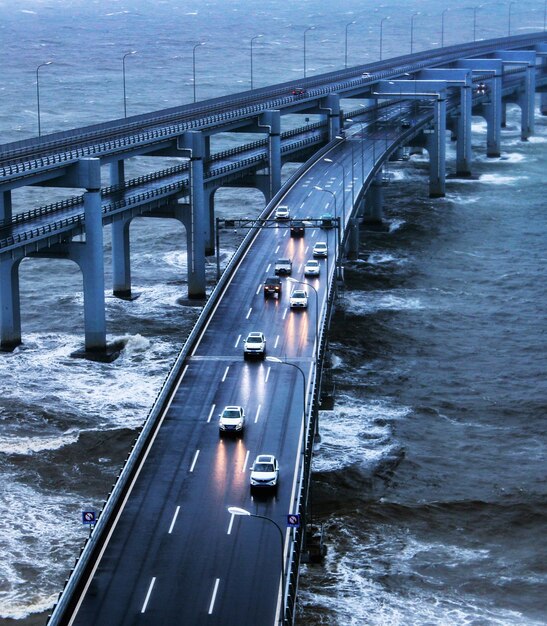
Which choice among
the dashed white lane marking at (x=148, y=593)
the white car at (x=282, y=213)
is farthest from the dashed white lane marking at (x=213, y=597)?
the white car at (x=282, y=213)

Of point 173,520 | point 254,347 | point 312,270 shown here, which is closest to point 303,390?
point 254,347

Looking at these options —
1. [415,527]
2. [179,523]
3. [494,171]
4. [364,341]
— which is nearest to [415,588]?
[415,527]

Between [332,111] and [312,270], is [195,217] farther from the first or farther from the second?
[332,111]

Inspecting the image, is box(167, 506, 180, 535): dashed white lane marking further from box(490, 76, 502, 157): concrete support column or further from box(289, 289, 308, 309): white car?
box(490, 76, 502, 157): concrete support column

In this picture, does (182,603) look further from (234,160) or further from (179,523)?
(234,160)

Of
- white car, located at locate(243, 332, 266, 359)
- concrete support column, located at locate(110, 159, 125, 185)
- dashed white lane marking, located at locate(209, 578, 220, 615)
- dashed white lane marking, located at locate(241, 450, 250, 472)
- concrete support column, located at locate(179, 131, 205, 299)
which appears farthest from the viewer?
concrete support column, located at locate(110, 159, 125, 185)

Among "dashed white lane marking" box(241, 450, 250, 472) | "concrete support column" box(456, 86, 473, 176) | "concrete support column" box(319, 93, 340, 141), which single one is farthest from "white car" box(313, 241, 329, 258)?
"concrete support column" box(456, 86, 473, 176)

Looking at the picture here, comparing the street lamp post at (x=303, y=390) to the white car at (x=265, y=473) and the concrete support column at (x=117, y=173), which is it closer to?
the white car at (x=265, y=473)

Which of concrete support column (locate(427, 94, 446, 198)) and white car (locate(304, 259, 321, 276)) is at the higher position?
concrete support column (locate(427, 94, 446, 198))
